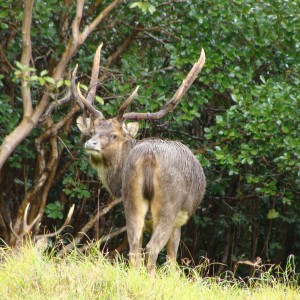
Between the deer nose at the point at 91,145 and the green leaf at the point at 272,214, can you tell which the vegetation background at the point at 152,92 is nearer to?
the green leaf at the point at 272,214

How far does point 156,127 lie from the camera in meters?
10.9

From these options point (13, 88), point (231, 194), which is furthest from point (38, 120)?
point (231, 194)

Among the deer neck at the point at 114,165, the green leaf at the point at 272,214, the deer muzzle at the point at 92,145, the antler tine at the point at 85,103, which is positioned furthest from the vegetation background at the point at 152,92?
the deer muzzle at the point at 92,145

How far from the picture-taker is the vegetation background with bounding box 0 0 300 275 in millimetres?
9516

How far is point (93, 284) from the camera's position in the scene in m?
5.73

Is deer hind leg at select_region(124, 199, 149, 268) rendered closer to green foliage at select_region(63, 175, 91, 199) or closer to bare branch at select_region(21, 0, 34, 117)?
bare branch at select_region(21, 0, 34, 117)

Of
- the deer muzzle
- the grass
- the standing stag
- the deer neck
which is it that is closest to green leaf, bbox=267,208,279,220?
the standing stag

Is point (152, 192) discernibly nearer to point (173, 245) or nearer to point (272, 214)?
point (173, 245)

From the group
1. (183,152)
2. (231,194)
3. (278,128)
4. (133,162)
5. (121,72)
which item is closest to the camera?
(133,162)

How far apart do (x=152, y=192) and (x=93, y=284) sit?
1.96 metres

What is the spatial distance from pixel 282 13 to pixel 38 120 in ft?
9.88

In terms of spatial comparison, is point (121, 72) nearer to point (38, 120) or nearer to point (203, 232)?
point (38, 120)

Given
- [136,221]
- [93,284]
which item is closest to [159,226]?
[136,221]

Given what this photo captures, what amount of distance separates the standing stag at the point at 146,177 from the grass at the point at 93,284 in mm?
989
